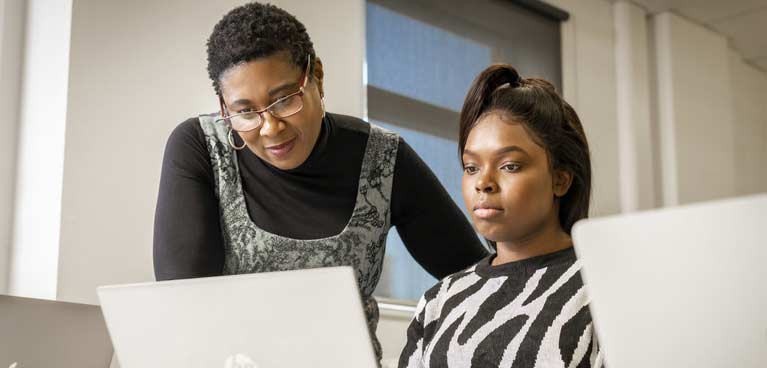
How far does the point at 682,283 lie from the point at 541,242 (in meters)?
0.71

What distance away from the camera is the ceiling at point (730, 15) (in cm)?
462

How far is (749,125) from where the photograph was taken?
217 inches

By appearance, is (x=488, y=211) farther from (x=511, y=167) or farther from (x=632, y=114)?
(x=632, y=114)

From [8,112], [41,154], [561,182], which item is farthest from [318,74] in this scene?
[8,112]

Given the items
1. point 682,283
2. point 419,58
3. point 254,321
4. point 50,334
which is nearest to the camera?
point 682,283

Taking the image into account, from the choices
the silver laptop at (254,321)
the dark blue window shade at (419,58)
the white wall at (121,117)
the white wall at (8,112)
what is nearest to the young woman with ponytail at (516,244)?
the silver laptop at (254,321)

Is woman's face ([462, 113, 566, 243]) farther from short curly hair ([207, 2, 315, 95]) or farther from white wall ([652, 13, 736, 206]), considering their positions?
white wall ([652, 13, 736, 206])

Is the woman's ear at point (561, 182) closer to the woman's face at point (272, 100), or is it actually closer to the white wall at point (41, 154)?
the woman's face at point (272, 100)

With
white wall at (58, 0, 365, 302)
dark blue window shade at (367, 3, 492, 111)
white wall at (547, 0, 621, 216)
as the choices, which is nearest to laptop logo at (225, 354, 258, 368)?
white wall at (58, 0, 365, 302)

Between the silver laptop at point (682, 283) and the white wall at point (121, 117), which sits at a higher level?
the white wall at point (121, 117)

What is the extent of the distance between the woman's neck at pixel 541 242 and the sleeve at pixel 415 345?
181 millimetres

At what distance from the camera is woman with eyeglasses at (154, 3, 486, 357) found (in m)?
1.46

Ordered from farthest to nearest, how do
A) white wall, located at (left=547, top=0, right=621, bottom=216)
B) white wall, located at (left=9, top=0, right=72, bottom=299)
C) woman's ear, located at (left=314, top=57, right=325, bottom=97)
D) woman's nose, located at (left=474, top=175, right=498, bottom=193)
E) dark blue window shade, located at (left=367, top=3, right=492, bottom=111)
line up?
white wall, located at (left=547, top=0, right=621, bottom=216) < dark blue window shade, located at (left=367, top=3, right=492, bottom=111) < white wall, located at (left=9, top=0, right=72, bottom=299) < woman's ear, located at (left=314, top=57, right=325, bottom=97) < woman's nose, located at (left=474, top=175, right=498, bottom=193)

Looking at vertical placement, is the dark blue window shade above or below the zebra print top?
above
